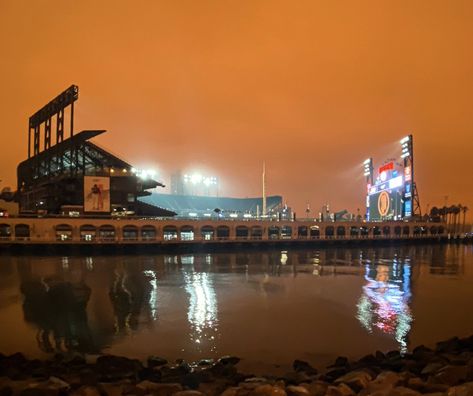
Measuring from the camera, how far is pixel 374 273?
44.6 metres

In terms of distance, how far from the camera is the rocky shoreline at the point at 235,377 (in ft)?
36.0

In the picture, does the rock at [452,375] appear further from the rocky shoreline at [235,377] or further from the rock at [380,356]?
the rock at [380,356]

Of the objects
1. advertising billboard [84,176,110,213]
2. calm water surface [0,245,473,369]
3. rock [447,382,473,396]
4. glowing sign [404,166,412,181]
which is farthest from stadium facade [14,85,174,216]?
A: rock [447,382,473,396]

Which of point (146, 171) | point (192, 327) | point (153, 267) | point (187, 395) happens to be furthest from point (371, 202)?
point (187, 395)

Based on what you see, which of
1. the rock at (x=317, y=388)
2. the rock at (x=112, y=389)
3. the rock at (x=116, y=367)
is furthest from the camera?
the rock at (x=116, y=367)

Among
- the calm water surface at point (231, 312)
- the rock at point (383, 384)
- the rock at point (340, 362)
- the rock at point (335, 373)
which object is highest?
the rock at point (383, 384)

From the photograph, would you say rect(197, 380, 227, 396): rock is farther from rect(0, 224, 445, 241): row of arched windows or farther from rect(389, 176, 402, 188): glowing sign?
rect(389, 176, 402, 188): glowing sign

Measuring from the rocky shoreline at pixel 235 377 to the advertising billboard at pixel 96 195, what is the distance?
6287 cm

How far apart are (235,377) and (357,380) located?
157 inches

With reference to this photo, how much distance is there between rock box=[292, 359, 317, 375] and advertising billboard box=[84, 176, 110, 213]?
66.5 metres

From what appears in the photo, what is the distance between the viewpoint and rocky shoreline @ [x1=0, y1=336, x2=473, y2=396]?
11.0m

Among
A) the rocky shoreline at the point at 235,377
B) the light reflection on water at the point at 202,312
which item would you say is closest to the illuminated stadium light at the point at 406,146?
the light reflection on water at the point at 202,312

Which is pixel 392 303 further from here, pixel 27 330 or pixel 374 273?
pixel 27 330

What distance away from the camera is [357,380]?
459 inches
